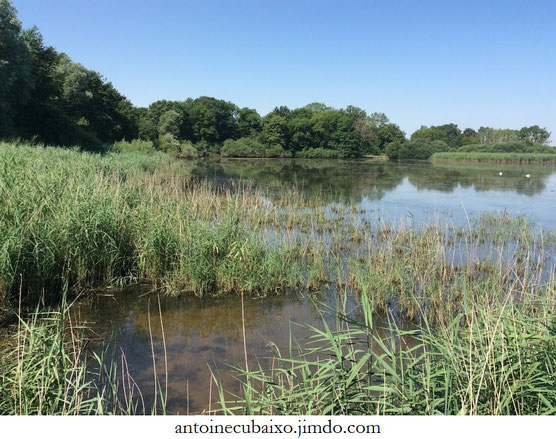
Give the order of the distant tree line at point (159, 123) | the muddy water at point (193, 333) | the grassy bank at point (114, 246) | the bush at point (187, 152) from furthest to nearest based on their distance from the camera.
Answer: the bush at point (187, 152)
the distant tree line at point (159, 123)
the grassy bank at point (114, 246)
the muddy water at point (193, 333)

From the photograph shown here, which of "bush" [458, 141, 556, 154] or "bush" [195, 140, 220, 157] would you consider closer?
"bush" [195, 140, 220, 157]

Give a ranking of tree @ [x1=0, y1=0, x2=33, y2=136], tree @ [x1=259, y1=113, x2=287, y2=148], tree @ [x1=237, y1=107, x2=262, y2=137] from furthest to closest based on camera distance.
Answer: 1. tree @ [x1=237, y1=107, x2=262, y2=137]
2. tree @ [x1=259, y1=113, x2=287, y2=148]
3. tree @ [x1=0, y1=0, x2=33, y2=136]

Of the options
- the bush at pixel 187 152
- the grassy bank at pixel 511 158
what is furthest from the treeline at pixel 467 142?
the bush at pixel 187 152

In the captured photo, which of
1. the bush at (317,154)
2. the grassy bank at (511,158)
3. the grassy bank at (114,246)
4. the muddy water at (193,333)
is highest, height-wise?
the bush at (317,154)

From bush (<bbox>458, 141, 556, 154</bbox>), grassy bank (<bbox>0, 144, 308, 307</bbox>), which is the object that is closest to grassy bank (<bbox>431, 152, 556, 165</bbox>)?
bush (<bbox>458, 141, 556, 154</bbox>)

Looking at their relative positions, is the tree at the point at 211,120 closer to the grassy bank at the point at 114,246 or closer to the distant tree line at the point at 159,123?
the distant tree line at the point at 159,123

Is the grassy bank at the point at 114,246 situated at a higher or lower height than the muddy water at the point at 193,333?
higher

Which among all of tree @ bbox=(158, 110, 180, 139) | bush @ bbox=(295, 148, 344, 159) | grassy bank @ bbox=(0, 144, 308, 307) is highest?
tree @ bbox=(158, 110, 180, 139)

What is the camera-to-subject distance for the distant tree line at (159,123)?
90.7ft

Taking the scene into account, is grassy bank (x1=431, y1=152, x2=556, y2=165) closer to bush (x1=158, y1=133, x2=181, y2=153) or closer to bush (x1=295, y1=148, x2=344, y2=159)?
bush (x1=295, y1=148, x2=344, y2=159)

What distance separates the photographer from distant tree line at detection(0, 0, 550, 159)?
90.7 feet

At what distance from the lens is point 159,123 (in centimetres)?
6719
